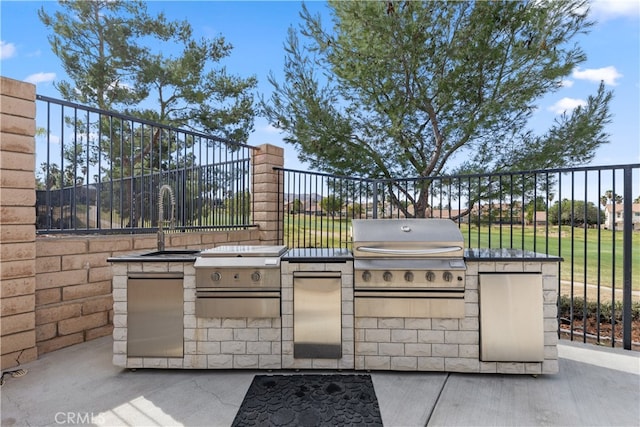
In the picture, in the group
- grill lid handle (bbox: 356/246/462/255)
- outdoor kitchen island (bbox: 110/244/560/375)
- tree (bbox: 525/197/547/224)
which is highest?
tree (bbox: 525/197/547/224)

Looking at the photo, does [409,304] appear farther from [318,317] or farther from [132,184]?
[132,184]

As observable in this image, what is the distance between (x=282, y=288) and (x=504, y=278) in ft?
5.34

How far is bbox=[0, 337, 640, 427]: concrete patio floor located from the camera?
177 cm

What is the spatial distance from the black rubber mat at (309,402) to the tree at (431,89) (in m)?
6.01

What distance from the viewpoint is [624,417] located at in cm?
177

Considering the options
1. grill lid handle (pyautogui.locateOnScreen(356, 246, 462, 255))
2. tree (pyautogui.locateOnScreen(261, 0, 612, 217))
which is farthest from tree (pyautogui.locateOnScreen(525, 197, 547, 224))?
grill lid handle (pyautogui.locateOnScreen(356, 246, 462, 255))

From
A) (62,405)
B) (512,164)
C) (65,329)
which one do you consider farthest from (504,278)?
(512,164)

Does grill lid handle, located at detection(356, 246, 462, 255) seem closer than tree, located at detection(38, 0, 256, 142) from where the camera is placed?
Yes

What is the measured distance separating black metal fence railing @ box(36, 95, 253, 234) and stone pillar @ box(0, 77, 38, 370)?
0.67 ft

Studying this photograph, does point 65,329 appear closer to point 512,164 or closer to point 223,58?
point 512,164

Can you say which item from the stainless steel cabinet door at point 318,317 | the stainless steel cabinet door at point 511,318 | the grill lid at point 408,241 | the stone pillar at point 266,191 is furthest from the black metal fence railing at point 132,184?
the stainless steel cabinet door at point 511,318

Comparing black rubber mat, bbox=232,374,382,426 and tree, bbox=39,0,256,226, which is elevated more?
tree, bbox=39,0,256,226

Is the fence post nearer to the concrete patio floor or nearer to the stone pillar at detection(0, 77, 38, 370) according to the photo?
the concrete patio floor

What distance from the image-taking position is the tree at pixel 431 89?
262 inches
